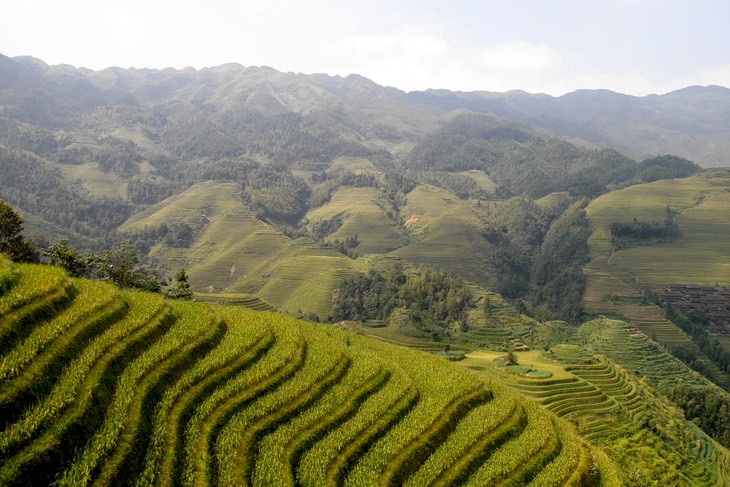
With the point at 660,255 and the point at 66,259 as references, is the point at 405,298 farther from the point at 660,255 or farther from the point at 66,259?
the point at 660,255

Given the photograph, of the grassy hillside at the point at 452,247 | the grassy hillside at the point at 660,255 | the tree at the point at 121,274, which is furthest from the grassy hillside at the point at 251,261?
the grassy hillside at the point at 660,255

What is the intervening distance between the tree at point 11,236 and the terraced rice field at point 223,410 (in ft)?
64.2

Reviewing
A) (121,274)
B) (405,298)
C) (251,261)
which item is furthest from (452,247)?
(121,274)

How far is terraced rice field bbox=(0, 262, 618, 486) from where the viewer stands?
1616 cm

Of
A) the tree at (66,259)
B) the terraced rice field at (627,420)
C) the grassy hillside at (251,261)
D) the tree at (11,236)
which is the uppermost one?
the tree at (11,236)

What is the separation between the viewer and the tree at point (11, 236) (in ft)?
130

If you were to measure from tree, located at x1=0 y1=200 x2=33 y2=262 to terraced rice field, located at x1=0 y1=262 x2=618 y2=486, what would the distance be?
19.6 m

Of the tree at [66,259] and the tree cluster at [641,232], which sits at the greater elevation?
the tree at [66,259]

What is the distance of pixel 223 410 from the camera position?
66.7 ft

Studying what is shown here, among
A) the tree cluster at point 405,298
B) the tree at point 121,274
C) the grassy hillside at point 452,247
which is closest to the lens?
the tree at point 121,274

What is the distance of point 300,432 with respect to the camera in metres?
21.0

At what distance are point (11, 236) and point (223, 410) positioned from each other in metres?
32.4

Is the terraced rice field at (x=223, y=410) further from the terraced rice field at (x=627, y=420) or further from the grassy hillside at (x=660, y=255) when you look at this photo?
the grassy hillside at (x=660, y=255)

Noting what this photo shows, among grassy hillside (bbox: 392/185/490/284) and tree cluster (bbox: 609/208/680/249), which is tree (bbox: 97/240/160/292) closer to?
grassy hillside (bbox: 392/185/490/284)
